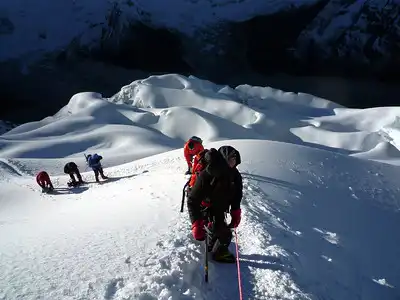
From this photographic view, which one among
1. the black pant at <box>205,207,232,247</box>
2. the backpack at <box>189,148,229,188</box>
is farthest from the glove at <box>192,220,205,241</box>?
the backpack at <box>189,148,229,188</box>

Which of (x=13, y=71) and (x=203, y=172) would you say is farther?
(x=13, y=71)

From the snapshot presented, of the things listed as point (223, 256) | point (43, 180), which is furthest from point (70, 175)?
point (223, 256)

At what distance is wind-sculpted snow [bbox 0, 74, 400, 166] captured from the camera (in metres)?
21.4

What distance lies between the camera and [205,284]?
3809 mm

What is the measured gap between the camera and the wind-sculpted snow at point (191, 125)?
21.4 meters

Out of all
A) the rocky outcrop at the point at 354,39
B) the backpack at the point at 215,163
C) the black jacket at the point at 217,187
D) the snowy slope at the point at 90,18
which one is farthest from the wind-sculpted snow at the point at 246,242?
the snowy slope at the point at 90,18

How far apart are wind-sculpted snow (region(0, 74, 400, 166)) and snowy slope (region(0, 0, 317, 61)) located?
51.7 metres

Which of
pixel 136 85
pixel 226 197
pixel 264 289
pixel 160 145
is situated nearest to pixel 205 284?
pixel 264 289

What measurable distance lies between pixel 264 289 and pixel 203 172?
1.23m

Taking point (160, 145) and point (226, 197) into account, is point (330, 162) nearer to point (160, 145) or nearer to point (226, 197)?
point (226, 197)

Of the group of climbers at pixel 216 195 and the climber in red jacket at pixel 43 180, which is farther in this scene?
the climber in red jacket at pixel 43 180

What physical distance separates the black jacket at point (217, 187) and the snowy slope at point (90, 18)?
281 ft

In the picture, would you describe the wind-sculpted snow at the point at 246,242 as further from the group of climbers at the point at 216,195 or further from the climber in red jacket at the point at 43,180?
the climber in red jacket at the point at 43,180

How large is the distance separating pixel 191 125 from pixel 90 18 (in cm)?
7305
